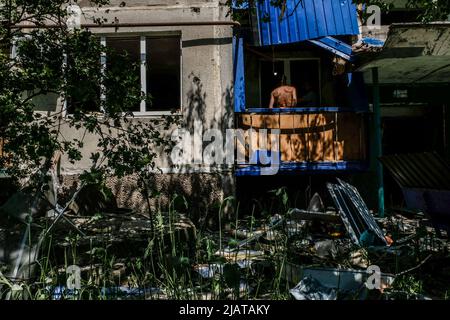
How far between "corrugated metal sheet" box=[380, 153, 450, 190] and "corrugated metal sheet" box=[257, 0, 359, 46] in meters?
3.71

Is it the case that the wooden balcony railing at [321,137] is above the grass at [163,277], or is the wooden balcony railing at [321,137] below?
above

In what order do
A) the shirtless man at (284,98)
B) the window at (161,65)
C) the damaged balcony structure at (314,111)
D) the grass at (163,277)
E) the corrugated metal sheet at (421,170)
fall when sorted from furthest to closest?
the shirtless man at (284,98) < the window at (161,65) < the damaged balcony structure at (314,111) < the corrugated metal sheet at (421,170) < the grass at (163,277)

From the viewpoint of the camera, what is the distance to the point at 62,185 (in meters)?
8.93

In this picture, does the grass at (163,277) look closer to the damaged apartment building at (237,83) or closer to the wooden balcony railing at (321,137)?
the damaged apartment building at (237,83)

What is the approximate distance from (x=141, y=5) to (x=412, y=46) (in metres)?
5.27

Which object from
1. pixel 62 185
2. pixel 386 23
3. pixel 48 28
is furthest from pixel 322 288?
pixel 386 23

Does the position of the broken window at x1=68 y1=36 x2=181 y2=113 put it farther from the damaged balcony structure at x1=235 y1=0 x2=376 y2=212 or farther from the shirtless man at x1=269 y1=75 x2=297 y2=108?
the shirtless man at x1=269 y1=75 x2=297 y2=108

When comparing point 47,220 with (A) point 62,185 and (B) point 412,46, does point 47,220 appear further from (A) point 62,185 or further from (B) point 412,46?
(B) point 412,46

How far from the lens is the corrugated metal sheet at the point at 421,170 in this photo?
528cm

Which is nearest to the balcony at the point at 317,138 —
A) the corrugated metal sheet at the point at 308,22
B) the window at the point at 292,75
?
the corrugated metal sheet at the point at 308,22

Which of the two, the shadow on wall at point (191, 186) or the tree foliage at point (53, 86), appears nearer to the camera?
the tree foliage at point (53, 86)

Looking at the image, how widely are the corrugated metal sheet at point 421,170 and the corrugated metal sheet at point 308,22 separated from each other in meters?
3.71

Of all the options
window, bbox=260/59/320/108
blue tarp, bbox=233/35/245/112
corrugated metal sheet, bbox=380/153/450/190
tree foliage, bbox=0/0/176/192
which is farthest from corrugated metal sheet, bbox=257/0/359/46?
tree foliage, bbox=0/0/176/192

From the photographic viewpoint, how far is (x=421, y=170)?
18.5ft
